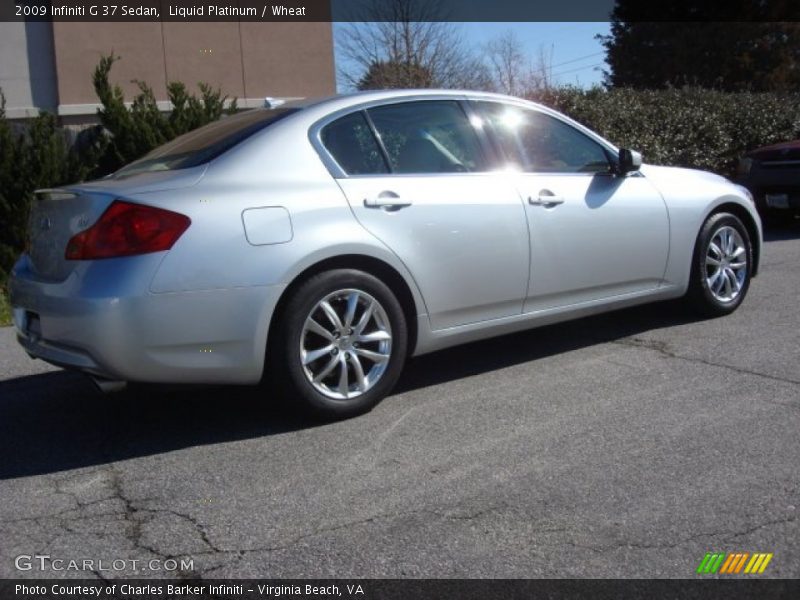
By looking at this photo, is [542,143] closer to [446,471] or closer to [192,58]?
[446,471]

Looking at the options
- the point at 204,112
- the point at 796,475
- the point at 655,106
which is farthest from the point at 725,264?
the point at 655,106

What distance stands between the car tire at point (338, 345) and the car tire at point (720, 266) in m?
2.48

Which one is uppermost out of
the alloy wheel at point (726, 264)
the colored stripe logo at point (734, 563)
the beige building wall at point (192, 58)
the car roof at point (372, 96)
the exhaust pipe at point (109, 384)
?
the beige building wall at point (192, 58)

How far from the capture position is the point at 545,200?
16.7 ft

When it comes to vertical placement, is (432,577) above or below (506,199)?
below

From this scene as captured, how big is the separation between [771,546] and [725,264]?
138 inches

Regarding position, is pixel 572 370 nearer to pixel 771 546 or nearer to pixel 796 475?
pixel 796 475

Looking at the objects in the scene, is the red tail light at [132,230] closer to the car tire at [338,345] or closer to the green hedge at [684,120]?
the car tire at [338,345]

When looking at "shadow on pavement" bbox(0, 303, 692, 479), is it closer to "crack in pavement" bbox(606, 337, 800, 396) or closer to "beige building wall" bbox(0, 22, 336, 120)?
"crack in pavement" bbox(606, 337, 800, 396)

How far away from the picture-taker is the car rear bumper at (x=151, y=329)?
383 cm

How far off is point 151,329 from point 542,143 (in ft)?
8.71

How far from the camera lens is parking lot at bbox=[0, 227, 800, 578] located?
3051mm

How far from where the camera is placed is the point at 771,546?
9.86 feet

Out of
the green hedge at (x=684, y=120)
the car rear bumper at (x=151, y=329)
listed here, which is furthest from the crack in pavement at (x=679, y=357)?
the green hedge at (x=684, y=120)
